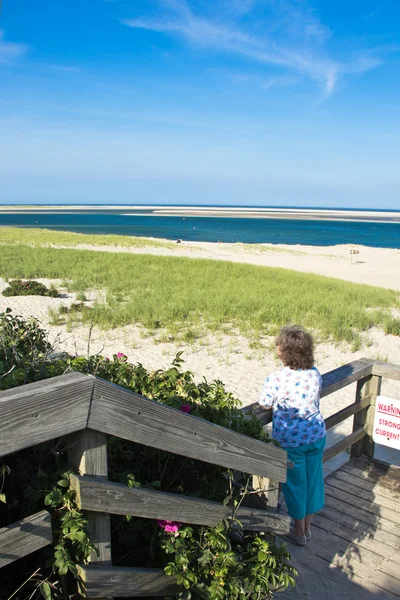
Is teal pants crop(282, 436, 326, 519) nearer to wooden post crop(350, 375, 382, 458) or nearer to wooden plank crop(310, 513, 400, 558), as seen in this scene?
wooden plank crop(310, 513, 400, 558)

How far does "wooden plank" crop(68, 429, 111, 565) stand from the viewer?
1.76 meters

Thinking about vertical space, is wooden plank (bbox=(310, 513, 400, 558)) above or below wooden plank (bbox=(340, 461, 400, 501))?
above

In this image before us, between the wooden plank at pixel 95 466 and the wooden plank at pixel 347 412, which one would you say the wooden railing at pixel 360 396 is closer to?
the wooden plank at pixel 347 412

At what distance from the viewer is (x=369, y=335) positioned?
12.8 m

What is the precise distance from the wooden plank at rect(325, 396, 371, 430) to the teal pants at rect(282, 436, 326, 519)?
0.75m

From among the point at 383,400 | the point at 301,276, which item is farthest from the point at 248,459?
the point at 301,276

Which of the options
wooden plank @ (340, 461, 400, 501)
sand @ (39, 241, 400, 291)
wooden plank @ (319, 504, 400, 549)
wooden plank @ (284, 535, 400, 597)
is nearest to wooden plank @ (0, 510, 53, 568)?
wooden plank @ (284, 535, 400, 597)

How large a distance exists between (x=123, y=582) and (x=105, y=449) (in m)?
0.59

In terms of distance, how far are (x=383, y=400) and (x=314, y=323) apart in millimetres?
8400

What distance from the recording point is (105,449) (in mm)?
1802

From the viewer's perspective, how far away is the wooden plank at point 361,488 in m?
4.40

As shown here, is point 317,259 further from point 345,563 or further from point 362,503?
point 345,563

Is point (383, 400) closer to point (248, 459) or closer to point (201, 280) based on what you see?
point (248, 459)

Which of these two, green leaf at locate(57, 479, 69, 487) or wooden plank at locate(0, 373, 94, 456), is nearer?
wooden plank at locate(0, 373, 94, 456)
